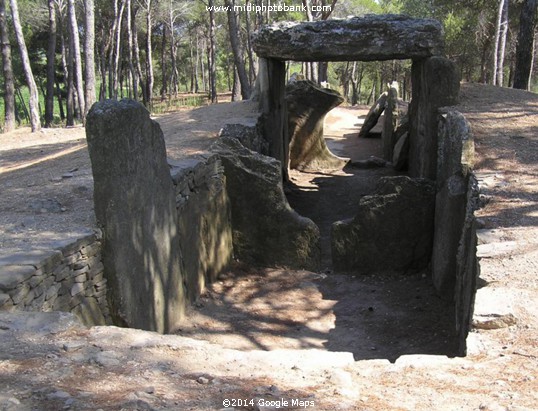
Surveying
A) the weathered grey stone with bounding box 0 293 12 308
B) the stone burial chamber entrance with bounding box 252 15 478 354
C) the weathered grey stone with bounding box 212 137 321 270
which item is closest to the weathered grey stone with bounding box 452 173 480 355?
the stone burial chamber entrance with bounding box 252 15 478 354

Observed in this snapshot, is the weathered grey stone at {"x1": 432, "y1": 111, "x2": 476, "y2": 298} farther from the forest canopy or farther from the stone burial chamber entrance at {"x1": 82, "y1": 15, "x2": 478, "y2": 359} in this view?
the forest canopy

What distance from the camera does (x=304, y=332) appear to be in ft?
20.4

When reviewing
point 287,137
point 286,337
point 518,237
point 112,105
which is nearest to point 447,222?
point 518,237

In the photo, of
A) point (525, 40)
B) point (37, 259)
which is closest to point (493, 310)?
point (37, 259)

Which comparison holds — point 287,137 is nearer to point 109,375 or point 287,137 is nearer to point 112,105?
point 112,105

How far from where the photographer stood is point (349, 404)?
9.28 feet

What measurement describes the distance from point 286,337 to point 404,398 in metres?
3.23

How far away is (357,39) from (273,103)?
2282 millimetres

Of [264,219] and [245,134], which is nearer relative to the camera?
[264,219]

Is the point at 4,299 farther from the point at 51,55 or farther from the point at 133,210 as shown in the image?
the point at 51,55

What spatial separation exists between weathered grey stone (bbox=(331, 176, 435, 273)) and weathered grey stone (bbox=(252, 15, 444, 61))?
267 centimetres

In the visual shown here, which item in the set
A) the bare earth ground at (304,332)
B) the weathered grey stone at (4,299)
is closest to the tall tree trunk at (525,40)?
the bare earth ground at (304,332)

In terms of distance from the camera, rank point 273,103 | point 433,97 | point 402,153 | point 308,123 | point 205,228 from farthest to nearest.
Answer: point 308,123
point 402,153
point 273,103
point 433,97
point 205,228

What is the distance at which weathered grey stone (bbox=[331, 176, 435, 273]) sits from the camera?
7.63 meters
